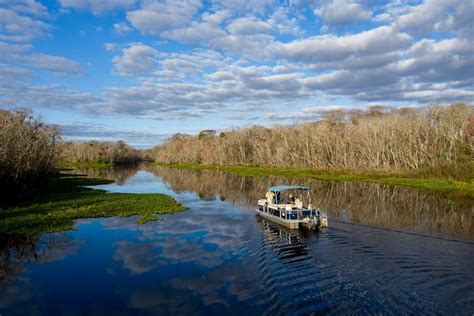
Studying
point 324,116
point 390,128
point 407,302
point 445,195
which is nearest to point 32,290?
point 407,302

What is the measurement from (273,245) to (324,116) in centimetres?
9880

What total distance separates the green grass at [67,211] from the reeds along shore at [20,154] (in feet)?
12.3

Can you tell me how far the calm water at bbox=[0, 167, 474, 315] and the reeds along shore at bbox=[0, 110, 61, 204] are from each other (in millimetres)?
14836

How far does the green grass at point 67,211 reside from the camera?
80.8ft

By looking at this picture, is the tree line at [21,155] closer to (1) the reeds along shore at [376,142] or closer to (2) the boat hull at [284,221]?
(2) the boat hull at [284,221]

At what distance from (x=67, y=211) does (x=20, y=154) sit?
13.3m

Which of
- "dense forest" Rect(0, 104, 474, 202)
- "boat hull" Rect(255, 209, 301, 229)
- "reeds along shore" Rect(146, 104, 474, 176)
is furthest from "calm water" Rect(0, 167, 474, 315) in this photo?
"reeds along shore" Rect(146, 104, 474, 176)

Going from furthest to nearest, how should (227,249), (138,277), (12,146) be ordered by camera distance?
(12,146), (227,249), (138,277)

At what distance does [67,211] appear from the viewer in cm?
3030

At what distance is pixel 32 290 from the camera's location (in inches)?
577

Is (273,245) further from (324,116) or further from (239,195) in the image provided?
(324,116)

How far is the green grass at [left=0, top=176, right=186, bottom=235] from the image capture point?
970 inches

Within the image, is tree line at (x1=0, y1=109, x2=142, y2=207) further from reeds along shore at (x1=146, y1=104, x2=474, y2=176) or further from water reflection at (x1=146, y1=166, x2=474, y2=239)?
reeds along shore at (x1=146, y1=104, x2=474, y2=176)

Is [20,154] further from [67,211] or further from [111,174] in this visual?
[111,174]
